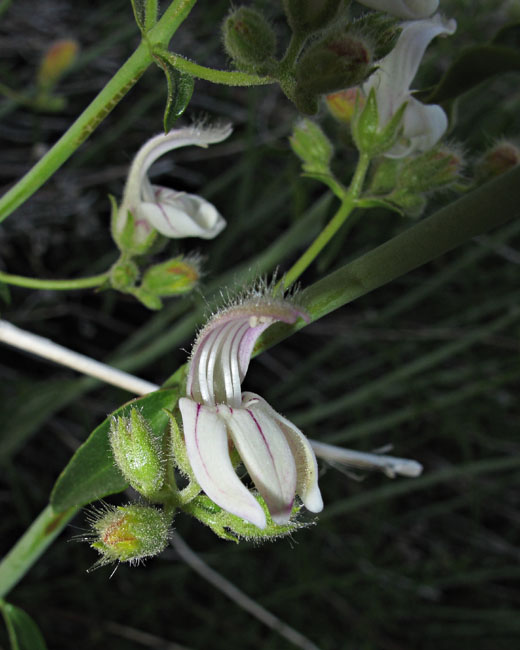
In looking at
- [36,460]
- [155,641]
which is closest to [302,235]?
[155,641]

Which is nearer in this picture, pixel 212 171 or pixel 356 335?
pixel 356 335

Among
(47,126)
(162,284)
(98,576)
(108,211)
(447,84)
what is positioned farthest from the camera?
(108,211)

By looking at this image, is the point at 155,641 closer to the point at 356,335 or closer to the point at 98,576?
the point at 98,576

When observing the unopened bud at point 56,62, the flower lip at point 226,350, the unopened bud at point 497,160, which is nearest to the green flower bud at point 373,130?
the unopened bud at point 497,160

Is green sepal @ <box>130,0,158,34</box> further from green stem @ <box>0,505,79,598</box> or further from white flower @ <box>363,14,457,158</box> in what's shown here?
green stem @ <box>0,505,79,598</box>

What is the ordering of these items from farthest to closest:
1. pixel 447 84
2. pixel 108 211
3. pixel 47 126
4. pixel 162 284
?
1. pixel 108 211
2. pixel 47 126
3. pixel 162 284
4. pixel 447 84

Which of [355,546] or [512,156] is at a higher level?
[512,156]

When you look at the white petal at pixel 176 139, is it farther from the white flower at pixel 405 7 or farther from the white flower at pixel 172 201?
the white flower at pixel 405 7
